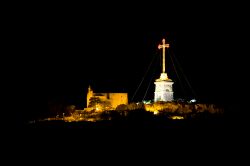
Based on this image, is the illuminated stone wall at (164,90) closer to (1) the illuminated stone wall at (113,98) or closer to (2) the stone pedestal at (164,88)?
(2) the stone pedestal at (164,88)

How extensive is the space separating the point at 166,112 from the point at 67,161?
63.9 feet

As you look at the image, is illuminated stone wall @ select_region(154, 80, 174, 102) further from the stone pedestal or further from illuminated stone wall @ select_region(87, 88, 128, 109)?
illuminated stone wall @ select_region(87, 88, 128, 109)

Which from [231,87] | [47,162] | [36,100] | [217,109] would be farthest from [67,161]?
[231,87]

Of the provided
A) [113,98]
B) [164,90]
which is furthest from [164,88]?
[113,98]

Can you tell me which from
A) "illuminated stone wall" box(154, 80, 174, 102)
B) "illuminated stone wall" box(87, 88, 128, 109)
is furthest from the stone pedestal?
"illuminated stone wall" box(87, 88, 128, 109)

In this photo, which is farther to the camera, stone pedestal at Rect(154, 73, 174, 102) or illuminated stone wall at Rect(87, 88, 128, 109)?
illuminated stone wall at Rect(87, 88, 128, 109)

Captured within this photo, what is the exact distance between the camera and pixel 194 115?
3331 cm

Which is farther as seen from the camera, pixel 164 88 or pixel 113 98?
pixel 113 98

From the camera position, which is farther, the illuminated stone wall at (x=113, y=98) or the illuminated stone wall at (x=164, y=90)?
the illuminated stone wall at (x=113, y=98)

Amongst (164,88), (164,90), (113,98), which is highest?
(164,88)

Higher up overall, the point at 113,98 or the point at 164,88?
the point at 164,88

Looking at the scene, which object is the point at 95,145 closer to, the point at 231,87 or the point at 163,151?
the point at 163,151

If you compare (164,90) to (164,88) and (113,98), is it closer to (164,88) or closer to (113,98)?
(164,88)

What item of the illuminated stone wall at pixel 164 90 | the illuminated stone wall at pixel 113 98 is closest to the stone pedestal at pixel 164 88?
the illuminated stone wall at pixel 164 90
